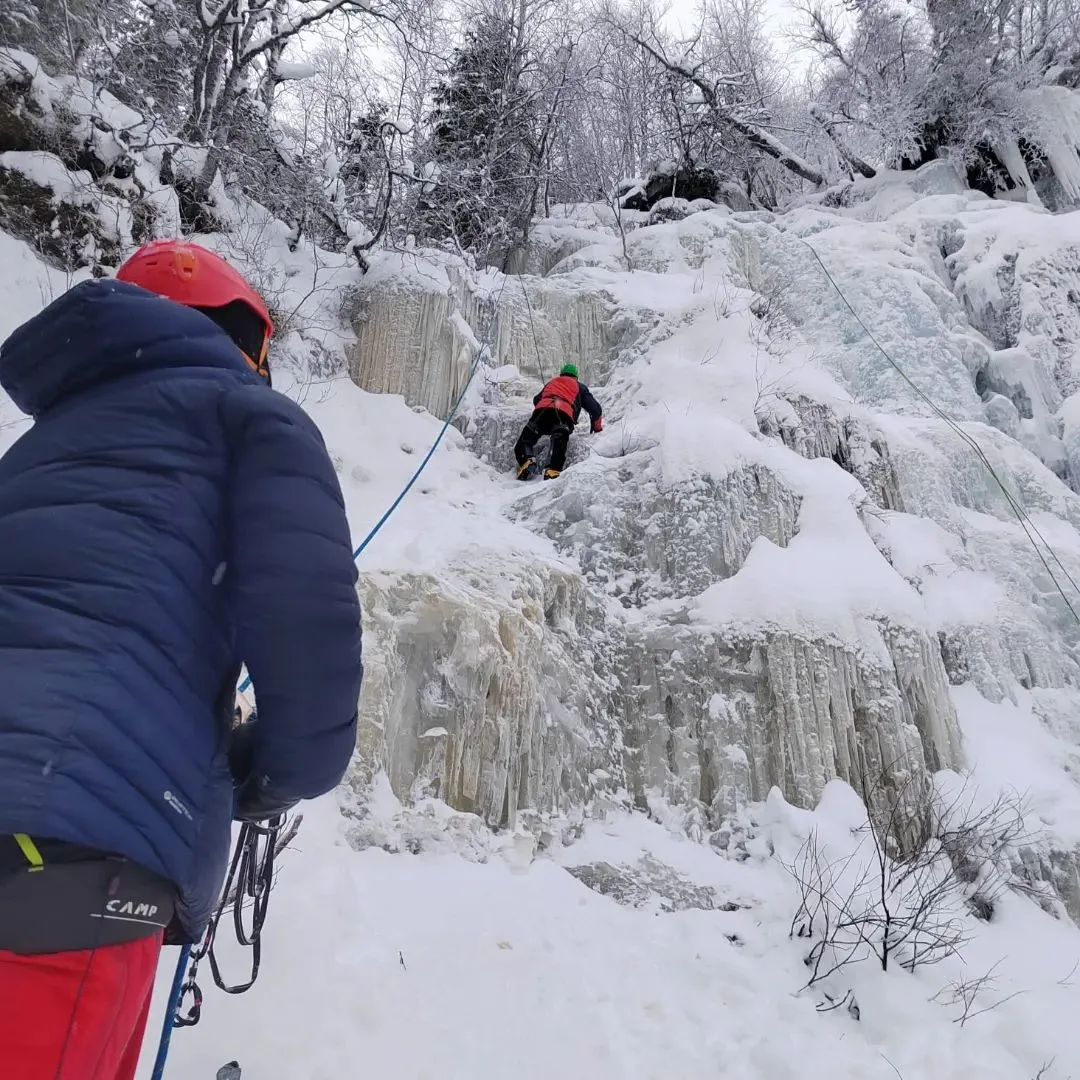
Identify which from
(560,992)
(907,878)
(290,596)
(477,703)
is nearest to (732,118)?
(477,703)

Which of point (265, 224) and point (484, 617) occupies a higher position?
point (265, 224)

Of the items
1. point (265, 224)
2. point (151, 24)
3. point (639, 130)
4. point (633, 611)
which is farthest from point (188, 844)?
point (639, 130)

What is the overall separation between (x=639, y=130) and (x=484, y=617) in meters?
17.1

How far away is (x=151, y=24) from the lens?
9062 mm

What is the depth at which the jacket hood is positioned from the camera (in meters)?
1.36

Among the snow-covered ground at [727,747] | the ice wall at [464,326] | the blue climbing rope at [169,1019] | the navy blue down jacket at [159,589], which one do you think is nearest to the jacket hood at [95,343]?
the navy blue down jacket at [159,589]

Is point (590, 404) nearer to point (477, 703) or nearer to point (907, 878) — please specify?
point (477, 703)

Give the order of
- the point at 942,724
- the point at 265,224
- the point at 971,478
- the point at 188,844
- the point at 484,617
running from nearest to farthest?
the point at 188,844 < the point at 484,617 < the point at 942,724 < the point at 971,478 < the point at 265,224

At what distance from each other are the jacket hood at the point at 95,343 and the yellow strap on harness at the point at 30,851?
734mm

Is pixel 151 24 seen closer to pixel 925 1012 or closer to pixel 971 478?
pixel 971 478

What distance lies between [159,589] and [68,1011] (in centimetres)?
57

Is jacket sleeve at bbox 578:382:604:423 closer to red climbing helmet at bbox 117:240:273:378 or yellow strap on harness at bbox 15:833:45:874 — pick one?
red climbing helmet at bbox 117:240:273:378

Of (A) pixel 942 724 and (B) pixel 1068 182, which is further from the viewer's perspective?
(B) pixel 1068 182

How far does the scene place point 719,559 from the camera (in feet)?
19.6
